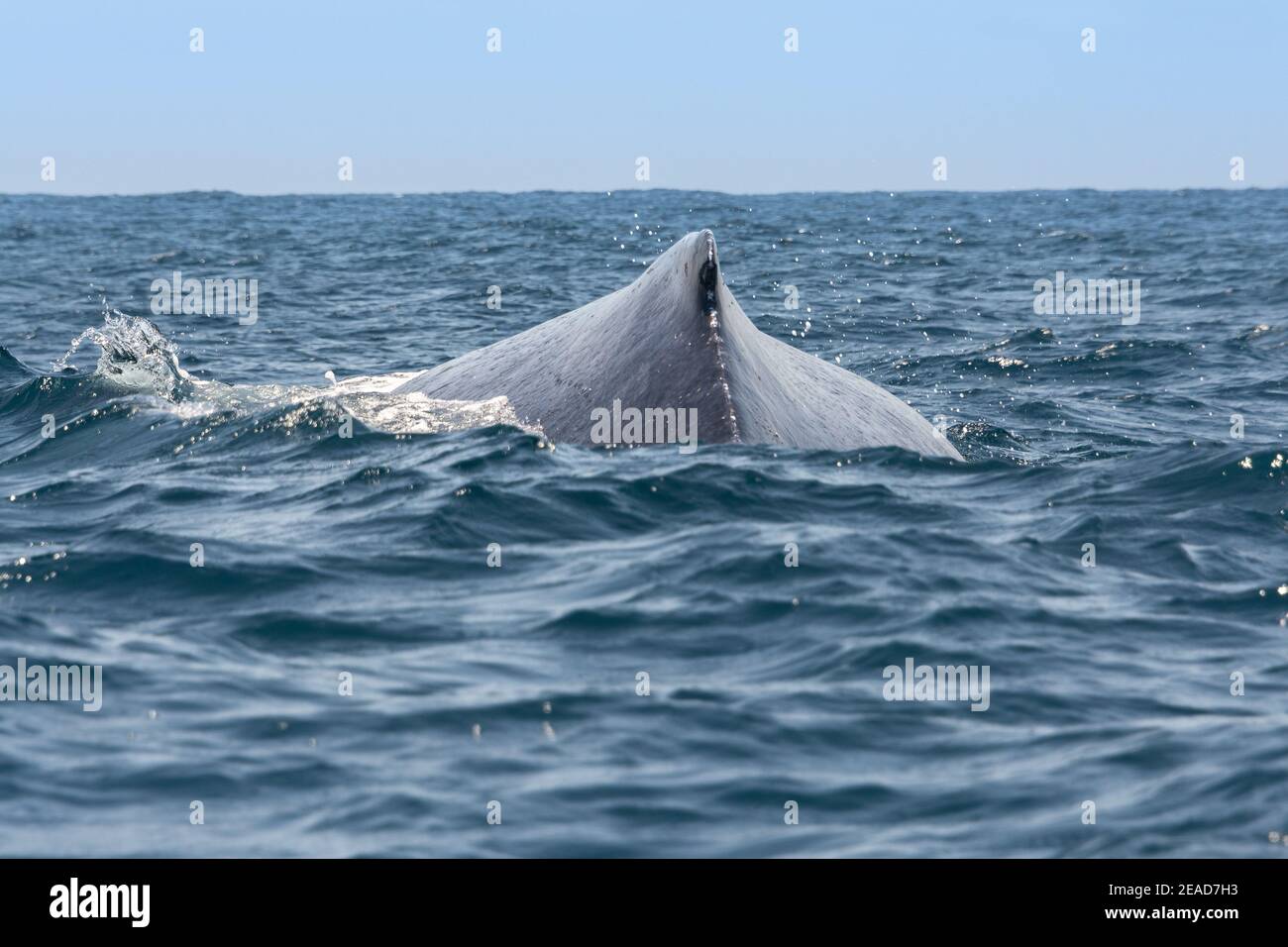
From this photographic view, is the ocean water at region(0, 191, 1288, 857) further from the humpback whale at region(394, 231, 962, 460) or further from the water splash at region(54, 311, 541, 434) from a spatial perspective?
the humpback whale at region(394, 231, 962, 460)

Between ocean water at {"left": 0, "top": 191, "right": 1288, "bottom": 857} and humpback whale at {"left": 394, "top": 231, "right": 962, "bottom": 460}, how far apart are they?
0.85ft

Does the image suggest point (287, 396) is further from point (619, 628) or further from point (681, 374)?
point (619, 628)

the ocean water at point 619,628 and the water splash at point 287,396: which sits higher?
the water splash at point 287,396

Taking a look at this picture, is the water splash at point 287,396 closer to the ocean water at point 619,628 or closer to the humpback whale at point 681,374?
the ocean water at point 619,628

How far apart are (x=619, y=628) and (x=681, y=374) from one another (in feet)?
8.50

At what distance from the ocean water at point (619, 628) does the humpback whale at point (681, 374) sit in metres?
0.26

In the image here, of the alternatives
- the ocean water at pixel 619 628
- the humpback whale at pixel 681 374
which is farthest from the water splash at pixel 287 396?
the humpback whale at pixel 681 374

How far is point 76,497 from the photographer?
1173 cm

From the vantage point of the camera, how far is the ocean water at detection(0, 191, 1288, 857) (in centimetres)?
593

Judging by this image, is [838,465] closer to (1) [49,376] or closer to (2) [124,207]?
(1) [49,376]

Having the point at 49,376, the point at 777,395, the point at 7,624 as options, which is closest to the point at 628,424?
→ the point at 777,395

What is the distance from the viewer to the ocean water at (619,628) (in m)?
5.93

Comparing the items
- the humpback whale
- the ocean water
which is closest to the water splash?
the ocean water
